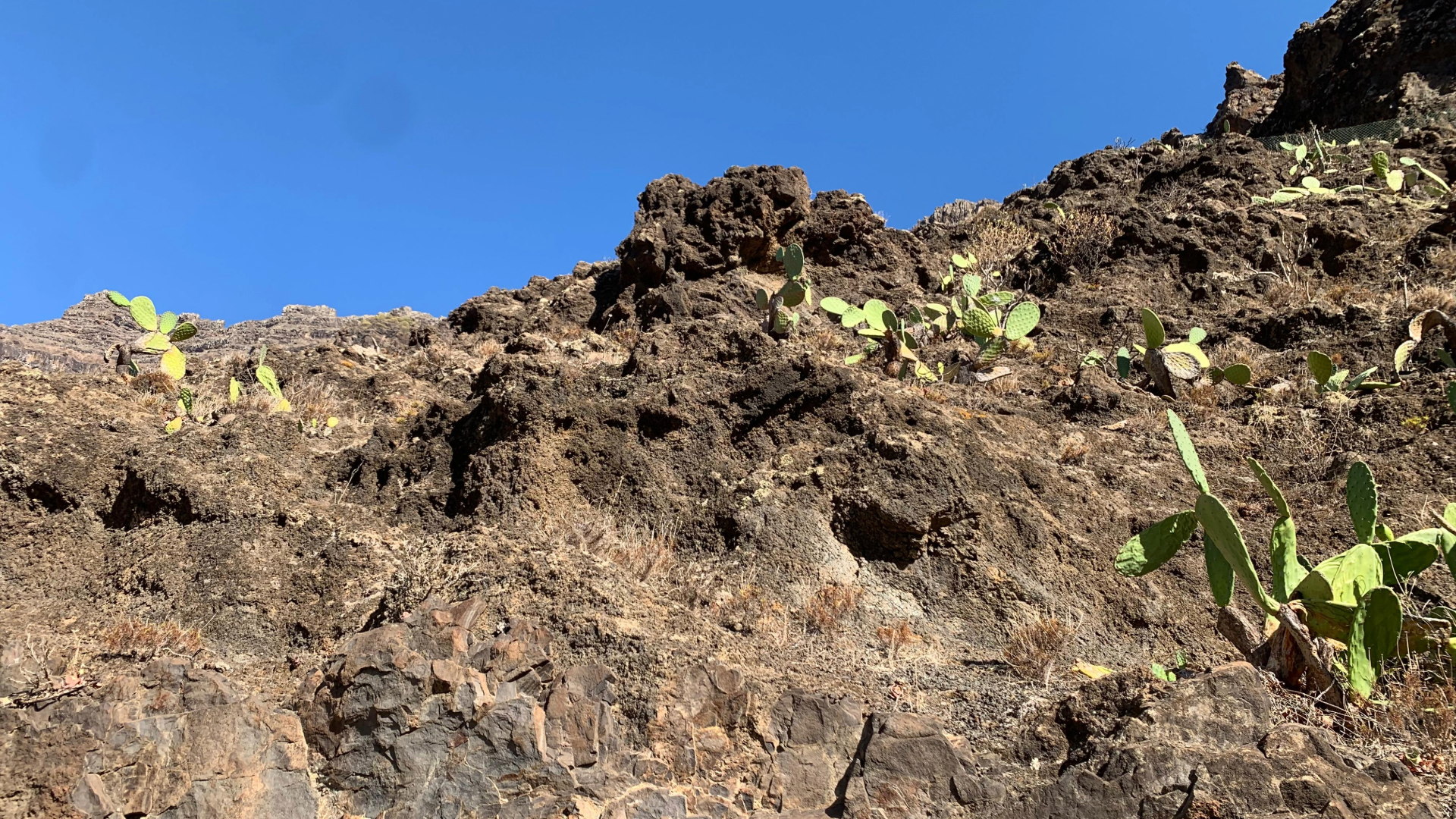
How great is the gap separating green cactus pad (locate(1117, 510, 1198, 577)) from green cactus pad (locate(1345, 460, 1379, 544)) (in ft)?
1.55

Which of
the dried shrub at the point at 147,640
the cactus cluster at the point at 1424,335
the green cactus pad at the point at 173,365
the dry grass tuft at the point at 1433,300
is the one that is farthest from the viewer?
the dry grass tuft at the point at 1433,300

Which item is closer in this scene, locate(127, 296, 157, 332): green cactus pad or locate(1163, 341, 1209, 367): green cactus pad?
locate(1163, 341, 1209, 367): green cactus pad

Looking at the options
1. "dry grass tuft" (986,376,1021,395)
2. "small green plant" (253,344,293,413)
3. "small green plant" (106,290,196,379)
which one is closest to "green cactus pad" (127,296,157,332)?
"small green plant" (106,290,196,379)

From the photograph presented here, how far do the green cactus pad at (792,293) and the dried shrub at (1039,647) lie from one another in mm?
4528

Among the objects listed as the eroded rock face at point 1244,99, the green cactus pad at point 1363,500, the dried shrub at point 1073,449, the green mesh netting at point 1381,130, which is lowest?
the green cactus pad at point 1363,500

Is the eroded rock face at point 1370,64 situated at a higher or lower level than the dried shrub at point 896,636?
higher

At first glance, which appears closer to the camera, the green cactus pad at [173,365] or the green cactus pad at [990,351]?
the green cactus pad at [173,365]

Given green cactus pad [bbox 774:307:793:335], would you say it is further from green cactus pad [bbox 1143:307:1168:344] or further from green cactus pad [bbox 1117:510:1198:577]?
green cactus pad [bbox 1117:510:1198:577]

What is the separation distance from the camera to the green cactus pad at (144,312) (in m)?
6.90

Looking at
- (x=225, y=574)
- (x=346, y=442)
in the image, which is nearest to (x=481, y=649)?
(x=225, y=574)

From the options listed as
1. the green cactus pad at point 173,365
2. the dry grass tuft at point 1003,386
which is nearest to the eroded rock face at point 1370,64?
the dry grass tuft at point 1003,386

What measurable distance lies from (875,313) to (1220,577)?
4.62 m

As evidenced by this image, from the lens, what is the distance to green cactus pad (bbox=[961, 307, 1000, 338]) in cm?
705

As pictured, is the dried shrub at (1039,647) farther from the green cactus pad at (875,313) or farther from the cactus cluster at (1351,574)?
the green cactus pad at (875,313)
